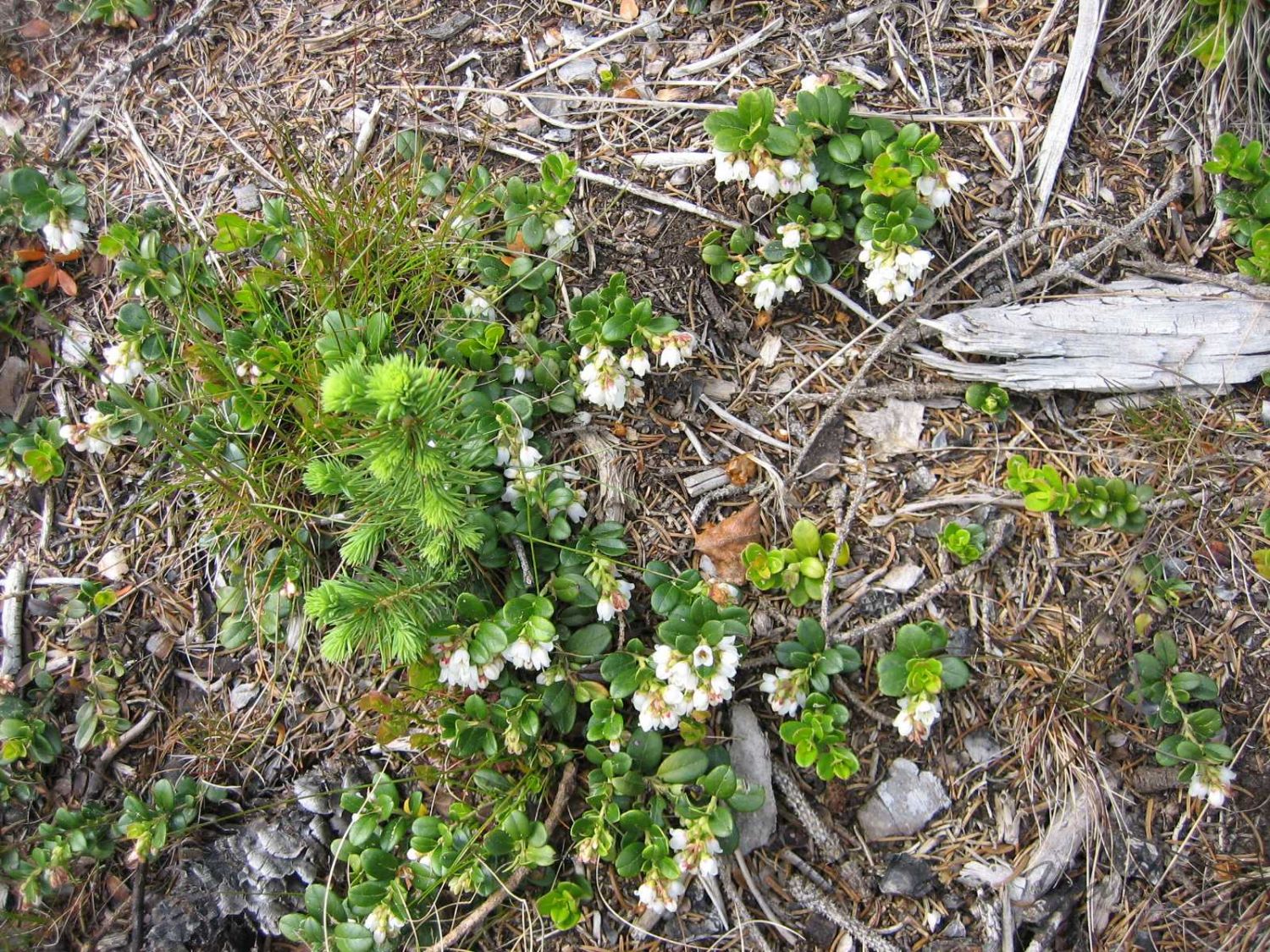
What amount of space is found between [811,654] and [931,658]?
332 mm

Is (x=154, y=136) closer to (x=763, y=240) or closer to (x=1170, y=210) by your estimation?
(x=763, y=240)

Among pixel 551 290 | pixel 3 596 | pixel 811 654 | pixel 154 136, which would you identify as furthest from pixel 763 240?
pixel 3 596

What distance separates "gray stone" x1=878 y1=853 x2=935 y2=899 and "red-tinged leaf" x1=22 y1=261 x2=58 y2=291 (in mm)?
3284

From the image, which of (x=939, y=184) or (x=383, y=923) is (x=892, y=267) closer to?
(x=939, y=184)

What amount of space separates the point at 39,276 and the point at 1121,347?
353cm

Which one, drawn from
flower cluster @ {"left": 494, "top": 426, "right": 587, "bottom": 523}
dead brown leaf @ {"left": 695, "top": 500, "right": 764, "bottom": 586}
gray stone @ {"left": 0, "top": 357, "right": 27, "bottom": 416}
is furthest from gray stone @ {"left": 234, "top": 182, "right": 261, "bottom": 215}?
dead brown leaf @ {"left": 695, "top": 500, "right": 764, "bottom": 586}

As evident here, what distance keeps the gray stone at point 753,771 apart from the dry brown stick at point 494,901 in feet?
1.63

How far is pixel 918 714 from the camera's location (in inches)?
91.7

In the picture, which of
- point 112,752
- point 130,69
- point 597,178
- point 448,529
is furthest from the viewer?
point 130,69

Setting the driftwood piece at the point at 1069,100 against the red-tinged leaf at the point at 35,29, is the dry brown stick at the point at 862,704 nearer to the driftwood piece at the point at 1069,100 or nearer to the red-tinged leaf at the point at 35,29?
the driftwood piece at the point at 1069,100

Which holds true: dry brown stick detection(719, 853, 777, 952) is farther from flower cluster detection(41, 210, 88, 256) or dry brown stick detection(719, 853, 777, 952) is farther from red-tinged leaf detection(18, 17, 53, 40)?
red-tinged leaf detection(18, 17, 53, 40)

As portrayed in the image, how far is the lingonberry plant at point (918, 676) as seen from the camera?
92.2 inches

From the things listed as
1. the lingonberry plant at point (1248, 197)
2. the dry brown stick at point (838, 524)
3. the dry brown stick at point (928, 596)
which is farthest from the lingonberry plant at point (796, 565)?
the lingonberry plant at point (1248, 197)

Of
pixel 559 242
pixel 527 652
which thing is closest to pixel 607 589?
pixel 527 652
